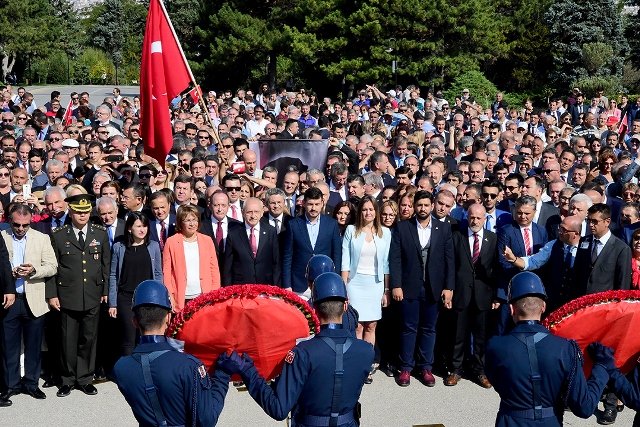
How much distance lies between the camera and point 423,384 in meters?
9.03

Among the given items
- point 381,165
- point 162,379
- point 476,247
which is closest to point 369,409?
point 476,247

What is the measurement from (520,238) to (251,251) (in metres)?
2.68

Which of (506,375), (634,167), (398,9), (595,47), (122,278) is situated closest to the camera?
(506,375)

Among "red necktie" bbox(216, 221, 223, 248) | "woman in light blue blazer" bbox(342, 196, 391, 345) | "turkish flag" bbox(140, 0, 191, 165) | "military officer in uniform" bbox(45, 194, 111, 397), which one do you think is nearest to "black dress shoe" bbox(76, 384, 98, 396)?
"military officer in uniform" bbox(45, 194, 111, 397)

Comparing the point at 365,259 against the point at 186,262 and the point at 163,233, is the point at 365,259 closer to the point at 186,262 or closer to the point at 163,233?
the point at 186,262

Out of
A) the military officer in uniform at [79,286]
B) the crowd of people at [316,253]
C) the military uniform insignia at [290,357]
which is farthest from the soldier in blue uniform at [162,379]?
the military officer in uniform at [79,286]

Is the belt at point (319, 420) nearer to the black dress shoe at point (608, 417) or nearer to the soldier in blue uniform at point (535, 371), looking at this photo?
the soldier in blue uniform at point (535, 371)

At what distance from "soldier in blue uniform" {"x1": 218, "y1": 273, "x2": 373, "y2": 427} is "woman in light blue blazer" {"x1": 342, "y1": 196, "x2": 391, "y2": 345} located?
151 inches

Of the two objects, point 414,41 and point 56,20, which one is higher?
point 56,20

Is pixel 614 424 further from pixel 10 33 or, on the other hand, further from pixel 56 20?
pixel 56 20

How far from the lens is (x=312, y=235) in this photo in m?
8.85

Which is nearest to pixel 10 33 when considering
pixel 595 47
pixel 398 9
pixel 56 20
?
pixel 56 20

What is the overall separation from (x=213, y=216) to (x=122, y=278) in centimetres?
113

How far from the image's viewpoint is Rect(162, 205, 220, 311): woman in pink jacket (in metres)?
8.38
